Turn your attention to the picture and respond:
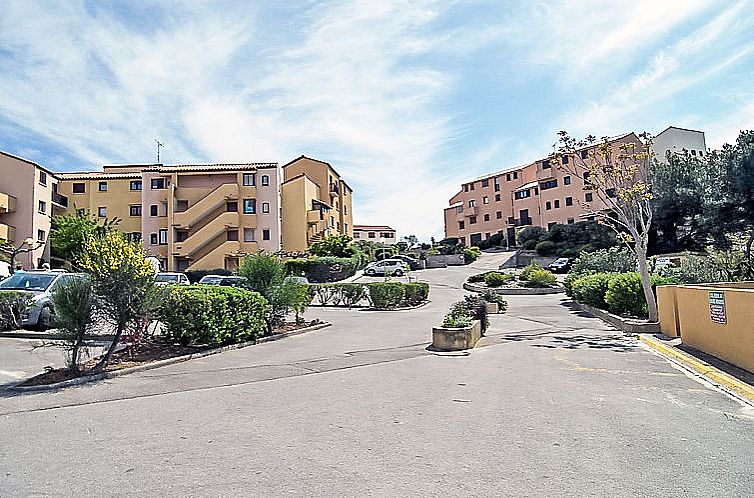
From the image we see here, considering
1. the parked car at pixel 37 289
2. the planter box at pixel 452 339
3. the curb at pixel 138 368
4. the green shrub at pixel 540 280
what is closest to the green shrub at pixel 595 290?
the planter box at pixel 452 339

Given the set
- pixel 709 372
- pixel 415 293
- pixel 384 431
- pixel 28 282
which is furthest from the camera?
pixel 415 293

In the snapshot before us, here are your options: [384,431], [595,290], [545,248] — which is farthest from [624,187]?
[545,248]

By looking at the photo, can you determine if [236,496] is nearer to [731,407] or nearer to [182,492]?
[182,492]

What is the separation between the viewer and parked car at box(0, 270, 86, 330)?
51.9 feet

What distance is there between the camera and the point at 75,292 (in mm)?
9320

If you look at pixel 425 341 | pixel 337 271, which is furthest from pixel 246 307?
pixel 337 271

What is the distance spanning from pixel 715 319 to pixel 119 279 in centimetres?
1078

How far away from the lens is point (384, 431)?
6.20 m

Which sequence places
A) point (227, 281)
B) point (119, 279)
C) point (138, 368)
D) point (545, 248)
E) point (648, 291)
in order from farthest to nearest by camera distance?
point (545, 248) < point (227, 281) < point (648, 291) < point (138, 368) < point (119, 279)

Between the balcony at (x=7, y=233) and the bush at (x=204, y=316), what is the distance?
37862 millimetres

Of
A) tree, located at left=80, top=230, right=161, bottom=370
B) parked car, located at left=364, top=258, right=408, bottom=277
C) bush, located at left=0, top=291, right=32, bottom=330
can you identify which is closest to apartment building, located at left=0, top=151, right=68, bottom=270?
parked car, located at left=364, top=258, right=408, bottom=277

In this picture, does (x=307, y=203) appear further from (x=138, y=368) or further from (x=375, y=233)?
(x=375, y=233)

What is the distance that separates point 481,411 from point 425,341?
7359mm

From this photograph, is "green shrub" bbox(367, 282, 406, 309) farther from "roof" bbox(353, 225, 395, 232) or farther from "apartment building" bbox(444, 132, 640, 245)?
"roof" bbox(353, 225, 395, 232)
